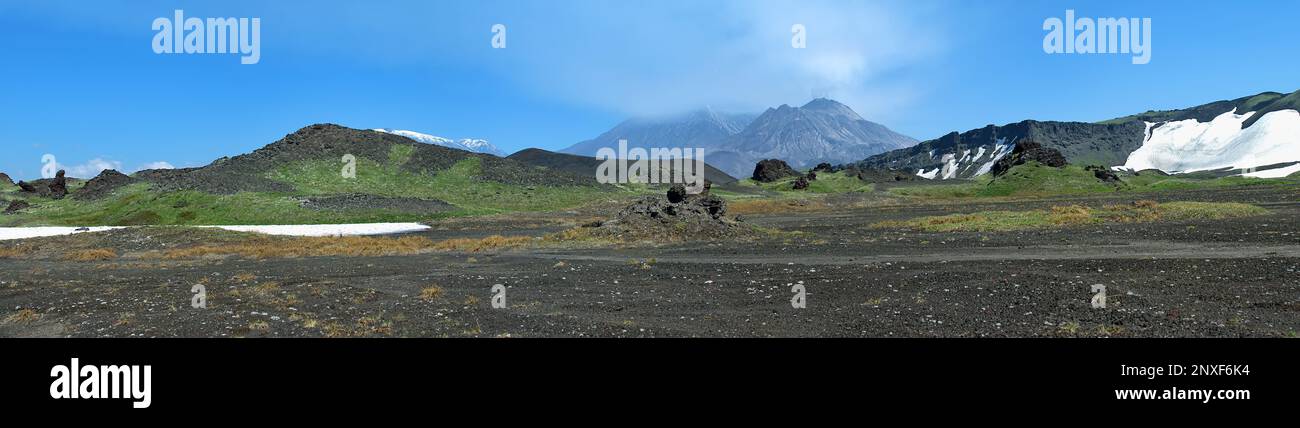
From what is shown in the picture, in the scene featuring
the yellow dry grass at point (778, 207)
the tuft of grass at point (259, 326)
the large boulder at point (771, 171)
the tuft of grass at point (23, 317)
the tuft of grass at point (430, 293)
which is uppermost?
the large boulder at point (771, 171)

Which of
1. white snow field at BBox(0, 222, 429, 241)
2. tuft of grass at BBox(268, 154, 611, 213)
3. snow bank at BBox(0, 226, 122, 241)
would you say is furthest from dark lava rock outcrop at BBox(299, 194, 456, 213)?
snow bank at BBox(0, 226, 122, 241)

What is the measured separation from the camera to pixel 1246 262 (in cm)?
1992

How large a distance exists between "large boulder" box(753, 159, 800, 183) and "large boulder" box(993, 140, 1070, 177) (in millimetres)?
51557

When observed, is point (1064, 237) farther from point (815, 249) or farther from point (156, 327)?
point (156, 327)

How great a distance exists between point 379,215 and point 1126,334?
2746 inches

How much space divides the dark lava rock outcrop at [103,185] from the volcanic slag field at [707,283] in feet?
177

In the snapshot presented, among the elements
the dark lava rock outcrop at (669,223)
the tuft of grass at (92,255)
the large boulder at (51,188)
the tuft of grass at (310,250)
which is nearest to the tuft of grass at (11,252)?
the tuft of grass at (92,255)

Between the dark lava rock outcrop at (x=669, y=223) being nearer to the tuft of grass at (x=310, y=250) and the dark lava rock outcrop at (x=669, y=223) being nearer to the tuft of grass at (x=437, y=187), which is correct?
the tuft of grass at (x=310, y=250)

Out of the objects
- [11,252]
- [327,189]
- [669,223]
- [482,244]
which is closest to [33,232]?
[11,252]

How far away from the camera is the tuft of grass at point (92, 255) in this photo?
120 ft

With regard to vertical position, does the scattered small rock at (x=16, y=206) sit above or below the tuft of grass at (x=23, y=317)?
above

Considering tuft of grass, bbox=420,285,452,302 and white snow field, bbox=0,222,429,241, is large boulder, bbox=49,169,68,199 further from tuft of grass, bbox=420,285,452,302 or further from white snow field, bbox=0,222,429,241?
tuft of grass, bbox=420,285,452,302

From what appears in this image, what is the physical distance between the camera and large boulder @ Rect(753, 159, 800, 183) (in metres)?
170
